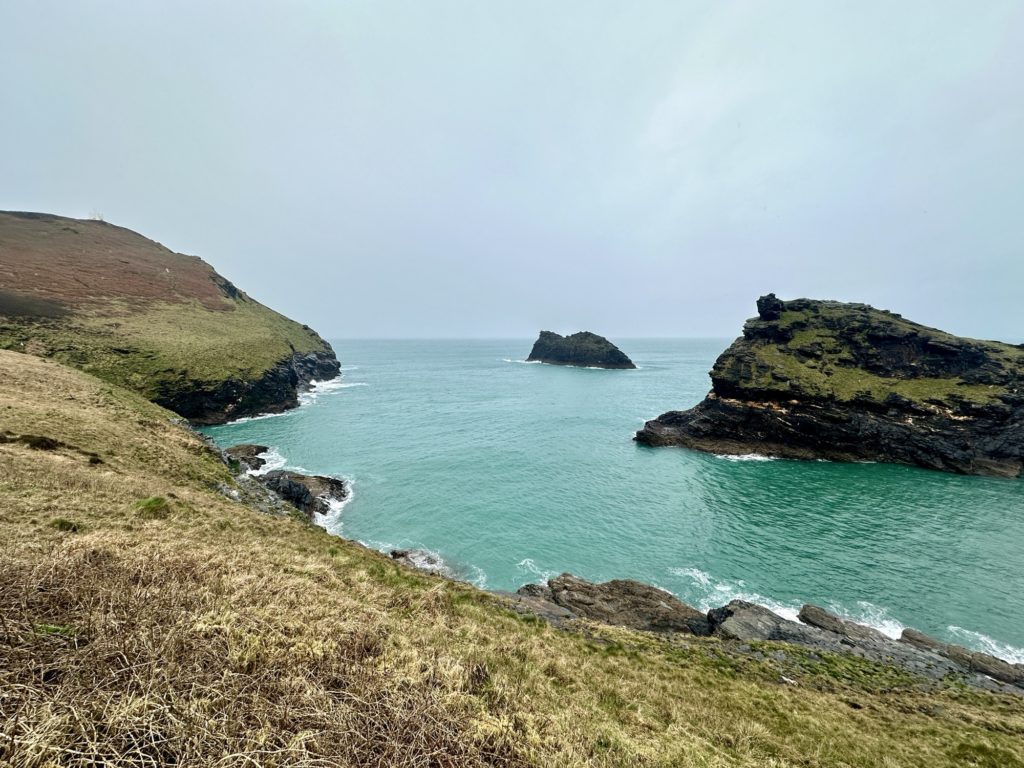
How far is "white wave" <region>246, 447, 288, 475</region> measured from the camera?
4312cm

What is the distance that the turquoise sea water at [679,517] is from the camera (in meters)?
27.3

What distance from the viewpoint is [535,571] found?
28453 mm

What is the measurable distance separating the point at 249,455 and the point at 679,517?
49.6m

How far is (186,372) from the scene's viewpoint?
64750 mm

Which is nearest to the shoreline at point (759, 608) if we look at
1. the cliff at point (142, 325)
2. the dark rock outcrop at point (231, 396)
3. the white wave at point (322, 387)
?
the dark rock outcrop at point (231, 396)

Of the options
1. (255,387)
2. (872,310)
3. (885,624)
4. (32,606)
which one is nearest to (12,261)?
(255,387)

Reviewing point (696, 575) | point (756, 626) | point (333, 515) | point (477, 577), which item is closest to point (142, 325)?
point (333, 515)

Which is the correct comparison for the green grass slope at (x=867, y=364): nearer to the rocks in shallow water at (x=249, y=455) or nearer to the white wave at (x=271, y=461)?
the white wave at (x=271, y=461)

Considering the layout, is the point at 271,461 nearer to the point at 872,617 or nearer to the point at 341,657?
the point at 341,657

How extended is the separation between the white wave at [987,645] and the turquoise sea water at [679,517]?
3.3 inches

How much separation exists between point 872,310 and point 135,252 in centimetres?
19562

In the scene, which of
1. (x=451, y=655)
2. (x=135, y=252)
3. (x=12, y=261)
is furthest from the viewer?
(x=135, y=252)

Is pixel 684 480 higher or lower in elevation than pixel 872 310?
lower

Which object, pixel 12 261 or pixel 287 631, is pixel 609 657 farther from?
pixel 12 261
